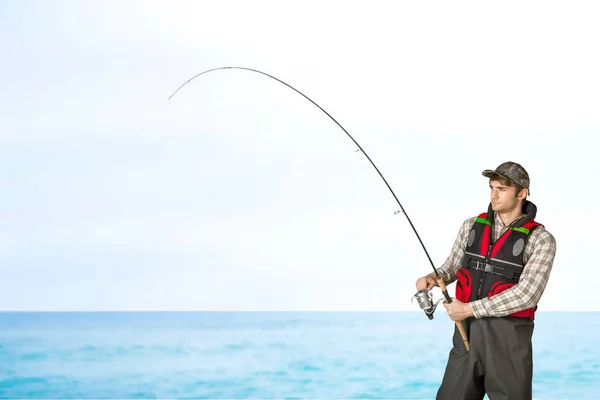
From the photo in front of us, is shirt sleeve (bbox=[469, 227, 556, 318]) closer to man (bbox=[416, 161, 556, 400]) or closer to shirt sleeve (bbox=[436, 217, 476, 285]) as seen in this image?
man (bbox=[416, 161, 556, 400])

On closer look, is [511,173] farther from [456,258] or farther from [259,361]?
[259,361]

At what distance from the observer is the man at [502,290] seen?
3.00m

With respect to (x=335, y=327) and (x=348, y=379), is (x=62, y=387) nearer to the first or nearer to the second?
(x=348, y=379)

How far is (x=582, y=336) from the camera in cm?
1448

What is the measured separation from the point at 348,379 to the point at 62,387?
3416 mm

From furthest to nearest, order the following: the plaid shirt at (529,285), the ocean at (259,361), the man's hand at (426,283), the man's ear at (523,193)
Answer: the ocean at (259,361) < the man's hand at (426,283) < the man's ear at (523,193) < the plaid shirt at (529,285)

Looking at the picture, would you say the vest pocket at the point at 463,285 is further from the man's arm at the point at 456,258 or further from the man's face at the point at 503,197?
the man's face at the point at 503,197

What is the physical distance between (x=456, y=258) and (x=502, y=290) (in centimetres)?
29

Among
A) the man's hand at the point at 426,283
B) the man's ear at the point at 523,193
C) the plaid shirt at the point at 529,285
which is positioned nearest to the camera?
the plaid shirt at the point at 529,285

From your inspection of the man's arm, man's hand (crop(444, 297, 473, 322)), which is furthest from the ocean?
man's hand (crop(444, 297, 473, 322))

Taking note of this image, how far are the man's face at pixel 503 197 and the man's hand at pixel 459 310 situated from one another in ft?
1.12

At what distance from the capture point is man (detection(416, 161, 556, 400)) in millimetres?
3000

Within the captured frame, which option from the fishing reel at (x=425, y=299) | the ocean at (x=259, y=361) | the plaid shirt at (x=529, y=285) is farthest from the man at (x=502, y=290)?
the ocean at (x=259, y=361)

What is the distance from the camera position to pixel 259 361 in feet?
40.3
